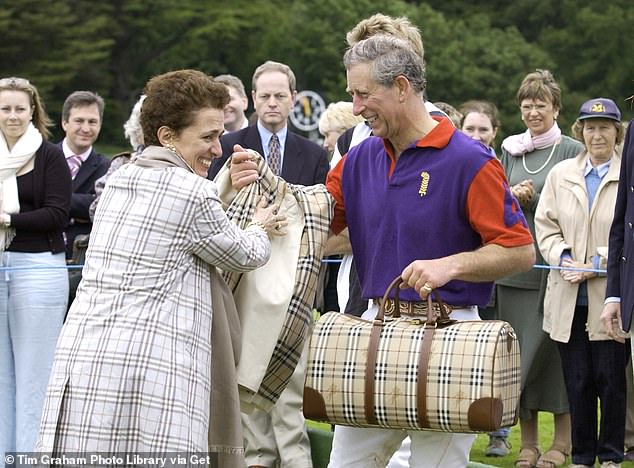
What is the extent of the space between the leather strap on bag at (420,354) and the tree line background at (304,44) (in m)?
48.1

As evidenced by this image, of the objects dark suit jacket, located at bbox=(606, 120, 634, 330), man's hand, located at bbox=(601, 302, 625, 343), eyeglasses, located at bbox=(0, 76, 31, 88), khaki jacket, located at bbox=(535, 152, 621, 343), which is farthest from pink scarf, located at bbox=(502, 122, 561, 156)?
eyeglasses, located at bbox=(0, 76, 31, 88)

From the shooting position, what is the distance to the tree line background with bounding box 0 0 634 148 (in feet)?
190

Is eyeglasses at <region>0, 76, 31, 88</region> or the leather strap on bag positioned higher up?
eyeglasses at <region>0, 76, 31, 88</region>

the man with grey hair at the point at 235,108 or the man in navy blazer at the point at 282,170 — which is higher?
the man with grey hair at the point at 235,108

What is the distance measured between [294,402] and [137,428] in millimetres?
3302

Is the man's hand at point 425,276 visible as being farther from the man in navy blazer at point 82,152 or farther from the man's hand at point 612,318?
the man in navy blazer at point 82,152

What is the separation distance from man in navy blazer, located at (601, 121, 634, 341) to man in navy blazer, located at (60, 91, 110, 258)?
4182 millimetres

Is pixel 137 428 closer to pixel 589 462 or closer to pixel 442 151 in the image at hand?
pixel 442 151

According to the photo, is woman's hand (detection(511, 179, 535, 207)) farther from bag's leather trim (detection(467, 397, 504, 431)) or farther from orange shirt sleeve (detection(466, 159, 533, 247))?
bag's leather trim (detection(467, 397, 504, 431))

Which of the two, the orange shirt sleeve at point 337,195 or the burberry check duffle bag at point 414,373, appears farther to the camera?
the orange shirt sleeve at point 337,195

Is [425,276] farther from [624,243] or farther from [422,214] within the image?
[624,243]

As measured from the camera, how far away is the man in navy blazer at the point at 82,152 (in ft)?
30.5

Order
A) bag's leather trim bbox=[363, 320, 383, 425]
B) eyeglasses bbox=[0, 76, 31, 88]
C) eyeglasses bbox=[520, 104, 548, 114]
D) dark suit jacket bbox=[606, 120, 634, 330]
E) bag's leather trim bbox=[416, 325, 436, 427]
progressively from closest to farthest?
bag's leather trim bbox=[416, 325, 436, 427], bag's leather trim bbox=[363, 320, 383, 425], dark suit jacket bbox=[606, 120, 634, 330], eyeglasses bbox=[0, 76, 31, 88], eyeglasses bbox=[520, 104, 548, 114]

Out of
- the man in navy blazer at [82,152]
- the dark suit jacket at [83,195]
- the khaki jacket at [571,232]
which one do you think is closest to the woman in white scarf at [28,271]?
the dark suit jacket at [83,195]
